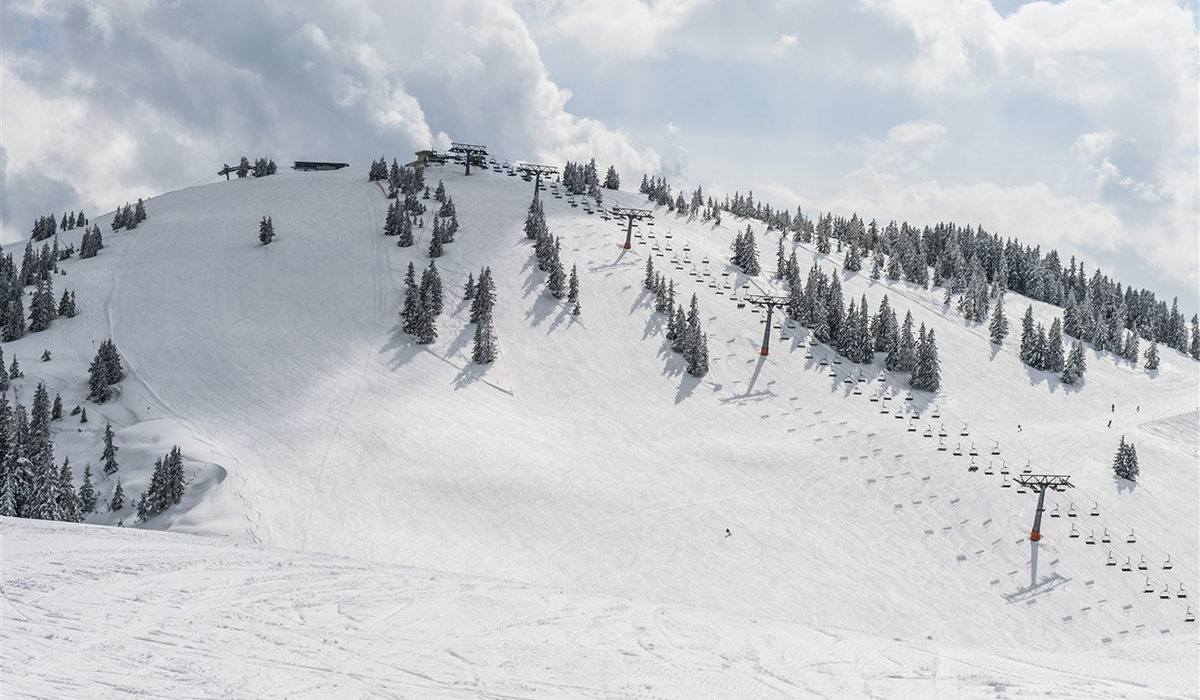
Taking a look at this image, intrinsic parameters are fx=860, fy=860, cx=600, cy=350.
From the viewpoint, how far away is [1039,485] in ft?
189

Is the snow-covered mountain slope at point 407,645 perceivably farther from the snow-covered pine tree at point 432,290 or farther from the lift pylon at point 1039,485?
the snow-covered pine tree at point 432,290

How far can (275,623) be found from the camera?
28703 millimetres

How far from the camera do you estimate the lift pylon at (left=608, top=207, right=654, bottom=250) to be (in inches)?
4429

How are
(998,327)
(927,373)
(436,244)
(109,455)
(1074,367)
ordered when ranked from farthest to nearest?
(436,244) < (998,327) < (1074,367) < (927,373) < (109,455)

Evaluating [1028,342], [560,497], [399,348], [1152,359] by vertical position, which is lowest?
→ [560,497]

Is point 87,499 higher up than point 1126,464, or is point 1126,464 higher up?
point 1126,464

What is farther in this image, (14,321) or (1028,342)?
(1028,342)

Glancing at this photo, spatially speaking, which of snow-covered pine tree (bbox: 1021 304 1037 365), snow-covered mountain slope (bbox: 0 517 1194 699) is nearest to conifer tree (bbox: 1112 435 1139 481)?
snow-covered pine tree (bbox: 1021 304 1037 365)

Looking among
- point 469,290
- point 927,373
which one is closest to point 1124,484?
point 927,373

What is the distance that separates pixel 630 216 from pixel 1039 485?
220ft

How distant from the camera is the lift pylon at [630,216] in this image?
369 feet

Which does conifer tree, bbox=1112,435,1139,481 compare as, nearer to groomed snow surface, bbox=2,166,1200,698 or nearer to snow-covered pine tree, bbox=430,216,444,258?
groomed snow surface, bbox=2,166,1200,698

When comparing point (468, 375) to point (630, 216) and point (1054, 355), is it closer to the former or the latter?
point (630, 216)

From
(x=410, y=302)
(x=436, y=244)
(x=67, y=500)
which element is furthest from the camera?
(x=436, y=244)
